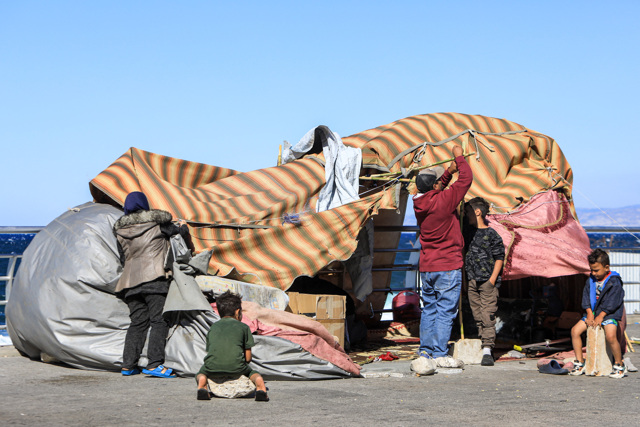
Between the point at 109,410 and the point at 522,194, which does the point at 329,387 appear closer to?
the point at 109,410

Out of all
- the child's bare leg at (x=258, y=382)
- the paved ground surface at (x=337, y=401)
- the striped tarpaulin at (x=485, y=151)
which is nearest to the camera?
the paved ground surface at (x=337, y=401)

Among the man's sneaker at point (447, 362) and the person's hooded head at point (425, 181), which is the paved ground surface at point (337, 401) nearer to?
the man's sneaker at point (447, 362)

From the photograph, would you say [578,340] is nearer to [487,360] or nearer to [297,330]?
[487,360]

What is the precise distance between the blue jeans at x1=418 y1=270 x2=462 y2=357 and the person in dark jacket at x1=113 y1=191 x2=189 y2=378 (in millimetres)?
2575

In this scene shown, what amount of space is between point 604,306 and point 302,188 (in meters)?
3.47

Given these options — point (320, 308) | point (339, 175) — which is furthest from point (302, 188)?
point (320, 308)

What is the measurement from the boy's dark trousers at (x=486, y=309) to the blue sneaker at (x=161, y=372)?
10.6ft

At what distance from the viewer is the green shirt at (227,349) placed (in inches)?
231

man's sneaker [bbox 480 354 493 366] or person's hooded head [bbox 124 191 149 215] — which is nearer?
person's hooded head [bbox 124 191 149 215]

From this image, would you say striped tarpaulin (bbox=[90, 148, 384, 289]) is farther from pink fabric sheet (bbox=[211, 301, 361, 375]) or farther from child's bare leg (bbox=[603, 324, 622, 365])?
child's bare leg (bbox=[603, 324, 622, 365])

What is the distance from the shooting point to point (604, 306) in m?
7.37

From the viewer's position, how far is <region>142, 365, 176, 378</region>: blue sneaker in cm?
698

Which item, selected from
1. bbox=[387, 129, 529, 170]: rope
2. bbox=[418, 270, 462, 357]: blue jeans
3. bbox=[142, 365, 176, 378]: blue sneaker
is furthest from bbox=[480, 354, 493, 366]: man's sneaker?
bbox=[142, 365, 176, 378]: blue sneaker

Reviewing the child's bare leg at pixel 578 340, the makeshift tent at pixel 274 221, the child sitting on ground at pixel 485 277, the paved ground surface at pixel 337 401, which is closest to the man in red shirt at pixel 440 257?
the child sitting on ground at pixel 485 277
